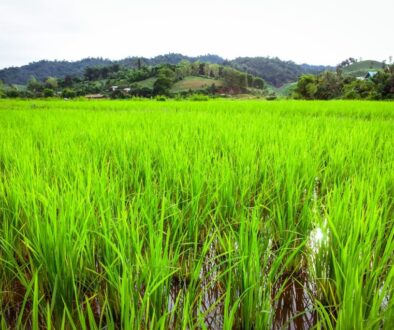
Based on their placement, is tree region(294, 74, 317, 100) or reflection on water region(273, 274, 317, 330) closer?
reflection on water region(273, 274, 317, 330)

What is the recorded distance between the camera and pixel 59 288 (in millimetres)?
1020

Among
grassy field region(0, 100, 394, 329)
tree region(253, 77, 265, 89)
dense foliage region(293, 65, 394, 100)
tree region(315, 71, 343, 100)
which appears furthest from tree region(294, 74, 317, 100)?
tree region(253, 77, 265, 89)

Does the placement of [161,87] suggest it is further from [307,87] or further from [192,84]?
[307,87]

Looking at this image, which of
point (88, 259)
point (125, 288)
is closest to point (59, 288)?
point (88, 259)

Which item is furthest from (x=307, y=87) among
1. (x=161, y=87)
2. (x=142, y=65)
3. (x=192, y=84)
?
(x=142, y=65)

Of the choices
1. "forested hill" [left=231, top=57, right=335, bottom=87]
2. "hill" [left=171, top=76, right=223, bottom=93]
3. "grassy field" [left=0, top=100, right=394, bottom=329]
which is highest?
"forested hill" [left=231, top=57, right=335, bottom=87]

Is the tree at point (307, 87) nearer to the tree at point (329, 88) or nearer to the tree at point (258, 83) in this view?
the tree at point (329, 88)

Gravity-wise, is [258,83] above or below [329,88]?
above

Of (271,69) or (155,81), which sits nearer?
(155,81)

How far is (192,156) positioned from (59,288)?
5.10 ft

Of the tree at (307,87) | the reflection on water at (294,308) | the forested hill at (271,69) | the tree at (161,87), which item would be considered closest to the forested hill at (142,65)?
the forested hill at (271,69)

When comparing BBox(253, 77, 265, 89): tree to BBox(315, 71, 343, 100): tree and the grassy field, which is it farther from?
Answer: the grassy field

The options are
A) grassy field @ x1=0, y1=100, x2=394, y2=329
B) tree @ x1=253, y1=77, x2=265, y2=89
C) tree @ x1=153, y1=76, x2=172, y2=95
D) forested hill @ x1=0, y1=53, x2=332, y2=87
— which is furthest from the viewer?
forested hill @ x1=0, y1=53, x2=332, y2=87

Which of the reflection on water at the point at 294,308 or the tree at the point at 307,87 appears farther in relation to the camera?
the tree at the point at 307,87
